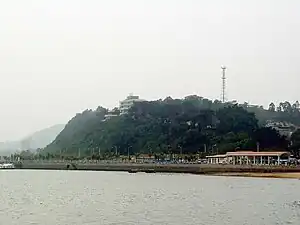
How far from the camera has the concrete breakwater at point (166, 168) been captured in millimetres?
90375

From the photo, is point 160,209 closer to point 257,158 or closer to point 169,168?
point 257,158

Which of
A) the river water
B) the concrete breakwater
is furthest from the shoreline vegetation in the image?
the river water

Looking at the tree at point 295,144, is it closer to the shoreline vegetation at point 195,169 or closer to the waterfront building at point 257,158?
the waterfront building at point 257,158

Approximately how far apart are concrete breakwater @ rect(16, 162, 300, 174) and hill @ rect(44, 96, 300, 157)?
13.1m

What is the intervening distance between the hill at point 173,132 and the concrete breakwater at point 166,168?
13116mm

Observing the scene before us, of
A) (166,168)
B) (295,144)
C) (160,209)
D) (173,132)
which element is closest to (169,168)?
(166,168)

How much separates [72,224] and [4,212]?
8.09 m

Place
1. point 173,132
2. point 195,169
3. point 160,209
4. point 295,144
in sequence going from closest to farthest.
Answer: point 160,209
point 195,169
point 295,144
point 173,132

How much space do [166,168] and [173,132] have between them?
3307 cm

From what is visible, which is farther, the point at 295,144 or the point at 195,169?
the point at 295,144

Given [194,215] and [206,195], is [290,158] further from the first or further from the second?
[194,215]

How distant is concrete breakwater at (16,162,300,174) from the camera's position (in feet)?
297

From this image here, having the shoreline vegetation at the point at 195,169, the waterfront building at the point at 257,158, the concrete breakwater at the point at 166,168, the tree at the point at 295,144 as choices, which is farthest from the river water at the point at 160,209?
the tree at the point at 295,144

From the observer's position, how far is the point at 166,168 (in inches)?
4200
